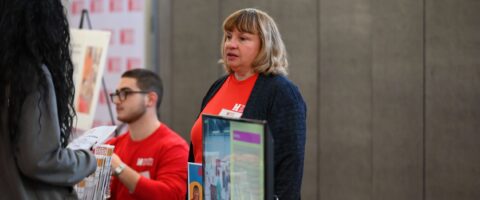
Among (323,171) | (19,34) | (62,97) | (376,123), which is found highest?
(19,34)

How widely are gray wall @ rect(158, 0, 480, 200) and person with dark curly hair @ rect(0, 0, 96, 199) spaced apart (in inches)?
79.2

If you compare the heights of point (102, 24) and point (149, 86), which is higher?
point (102, 24)

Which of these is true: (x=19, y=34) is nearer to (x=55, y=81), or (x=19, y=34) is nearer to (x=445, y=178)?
(x=55, y=81)


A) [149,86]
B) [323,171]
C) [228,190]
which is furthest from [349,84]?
[228,190]

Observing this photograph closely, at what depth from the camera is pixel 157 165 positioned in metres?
3.71

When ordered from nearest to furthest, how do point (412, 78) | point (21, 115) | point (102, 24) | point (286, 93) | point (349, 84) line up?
1. point (21, 115)
2. point (286, 93)
3. point (412, 78)
4. point (349, 84)
5. point (102, 24)

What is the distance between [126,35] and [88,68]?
47 cm

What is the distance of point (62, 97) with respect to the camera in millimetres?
2172

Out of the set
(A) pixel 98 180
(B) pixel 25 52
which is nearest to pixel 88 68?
(A) pixel 98 180

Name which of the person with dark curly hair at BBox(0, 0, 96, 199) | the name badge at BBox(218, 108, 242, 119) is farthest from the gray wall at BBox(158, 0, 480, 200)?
the person with dark curly hair at BBox(0, 0, 96, 199)

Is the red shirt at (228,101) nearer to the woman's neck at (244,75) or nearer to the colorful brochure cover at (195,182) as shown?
the woman's neck at (244,75)

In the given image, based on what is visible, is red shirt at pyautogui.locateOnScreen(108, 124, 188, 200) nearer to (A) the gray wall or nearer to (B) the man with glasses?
(B) the man with glasses

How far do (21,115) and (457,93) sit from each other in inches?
86.4

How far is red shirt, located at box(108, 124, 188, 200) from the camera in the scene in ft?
11.6
